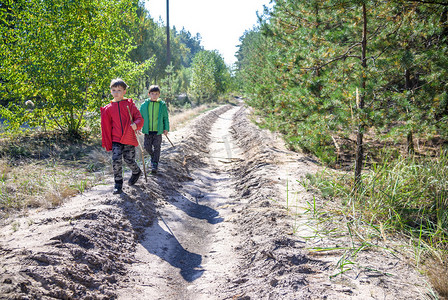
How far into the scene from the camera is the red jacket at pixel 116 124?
500cm

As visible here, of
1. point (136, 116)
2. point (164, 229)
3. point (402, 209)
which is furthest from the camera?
point (136, 116)

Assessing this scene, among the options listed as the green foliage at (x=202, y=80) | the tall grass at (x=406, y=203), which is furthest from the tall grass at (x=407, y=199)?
the green foliage at (x=202, y=80)

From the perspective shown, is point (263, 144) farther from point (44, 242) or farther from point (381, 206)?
point (44, 242)

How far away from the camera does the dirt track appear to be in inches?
108

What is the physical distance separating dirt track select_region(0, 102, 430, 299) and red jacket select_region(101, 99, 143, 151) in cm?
90

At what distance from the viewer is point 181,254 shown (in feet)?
13.4

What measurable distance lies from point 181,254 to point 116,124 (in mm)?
2399

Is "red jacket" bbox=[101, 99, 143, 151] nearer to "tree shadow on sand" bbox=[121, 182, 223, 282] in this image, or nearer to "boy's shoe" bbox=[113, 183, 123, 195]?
"boy's shoe" bbox=[113, 183, 123, 195]

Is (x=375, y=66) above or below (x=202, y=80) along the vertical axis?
below

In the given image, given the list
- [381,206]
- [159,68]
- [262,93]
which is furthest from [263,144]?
[159,68]

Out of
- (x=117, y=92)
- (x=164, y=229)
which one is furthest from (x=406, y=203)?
(x=117, y=92)

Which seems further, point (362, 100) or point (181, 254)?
point (362, 100)

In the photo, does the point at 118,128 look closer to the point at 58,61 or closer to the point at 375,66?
the point at 375,66

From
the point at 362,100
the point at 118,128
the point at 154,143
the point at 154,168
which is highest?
the point at 362,100
